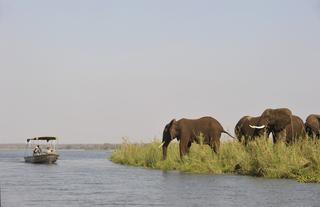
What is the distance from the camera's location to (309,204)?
16.9 m

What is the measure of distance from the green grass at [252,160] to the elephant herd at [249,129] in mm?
646

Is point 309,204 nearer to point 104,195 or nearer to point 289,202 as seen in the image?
point 289,202

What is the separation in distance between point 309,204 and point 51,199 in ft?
24.5

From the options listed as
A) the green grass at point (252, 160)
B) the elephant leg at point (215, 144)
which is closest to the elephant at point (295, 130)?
the green grass at point (252, 160)

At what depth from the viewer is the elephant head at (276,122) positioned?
31812 millimetres

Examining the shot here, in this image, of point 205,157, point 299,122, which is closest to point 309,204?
point 205,157

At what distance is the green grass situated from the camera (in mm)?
24281

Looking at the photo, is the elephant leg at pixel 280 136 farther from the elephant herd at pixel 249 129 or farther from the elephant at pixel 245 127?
the elephant at pixel 245 127

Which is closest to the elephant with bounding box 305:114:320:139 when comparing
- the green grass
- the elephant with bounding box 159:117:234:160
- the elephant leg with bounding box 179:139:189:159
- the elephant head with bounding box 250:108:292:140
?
the elephant head with bounding box 250:108:292:140

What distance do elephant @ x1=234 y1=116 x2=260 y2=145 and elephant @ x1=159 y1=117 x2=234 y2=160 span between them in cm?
94

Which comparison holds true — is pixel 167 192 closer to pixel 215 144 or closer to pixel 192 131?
pixel 215 144

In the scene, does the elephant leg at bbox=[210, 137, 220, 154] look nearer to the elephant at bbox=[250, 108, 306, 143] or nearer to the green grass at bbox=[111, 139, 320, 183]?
the green grass at bbox=[111, 139, 320, 183]

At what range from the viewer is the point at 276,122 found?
31.8m

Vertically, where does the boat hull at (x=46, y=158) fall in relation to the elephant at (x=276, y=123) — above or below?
below
